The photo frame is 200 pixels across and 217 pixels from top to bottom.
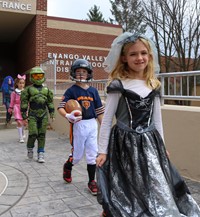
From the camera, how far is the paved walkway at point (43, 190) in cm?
346

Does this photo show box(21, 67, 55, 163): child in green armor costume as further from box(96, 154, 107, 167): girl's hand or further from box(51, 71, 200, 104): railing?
box(96, 154, 107, 167): girl's hand

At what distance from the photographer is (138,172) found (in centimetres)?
248

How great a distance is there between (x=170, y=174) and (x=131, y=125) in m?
0.52

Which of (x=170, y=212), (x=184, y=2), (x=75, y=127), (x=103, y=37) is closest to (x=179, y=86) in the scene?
(x=75, y=127)

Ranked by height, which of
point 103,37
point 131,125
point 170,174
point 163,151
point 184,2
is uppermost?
point 184,2

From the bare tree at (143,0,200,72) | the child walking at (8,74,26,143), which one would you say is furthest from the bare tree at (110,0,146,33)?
the child walking at (8,74,26,143)

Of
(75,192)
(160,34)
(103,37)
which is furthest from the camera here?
(160,34)

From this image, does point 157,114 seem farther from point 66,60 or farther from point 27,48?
point 66,60

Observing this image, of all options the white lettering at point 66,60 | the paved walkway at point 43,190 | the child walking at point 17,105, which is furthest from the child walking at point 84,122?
the white lettering at point 66,60

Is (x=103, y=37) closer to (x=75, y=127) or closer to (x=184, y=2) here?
(x=184, y=2)

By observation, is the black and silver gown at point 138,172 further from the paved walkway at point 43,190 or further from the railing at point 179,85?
the railing at point 179,85

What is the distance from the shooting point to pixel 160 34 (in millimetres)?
24484

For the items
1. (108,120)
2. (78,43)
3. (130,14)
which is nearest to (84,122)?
(108,120)

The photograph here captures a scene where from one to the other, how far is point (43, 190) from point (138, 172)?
6.85 feet
